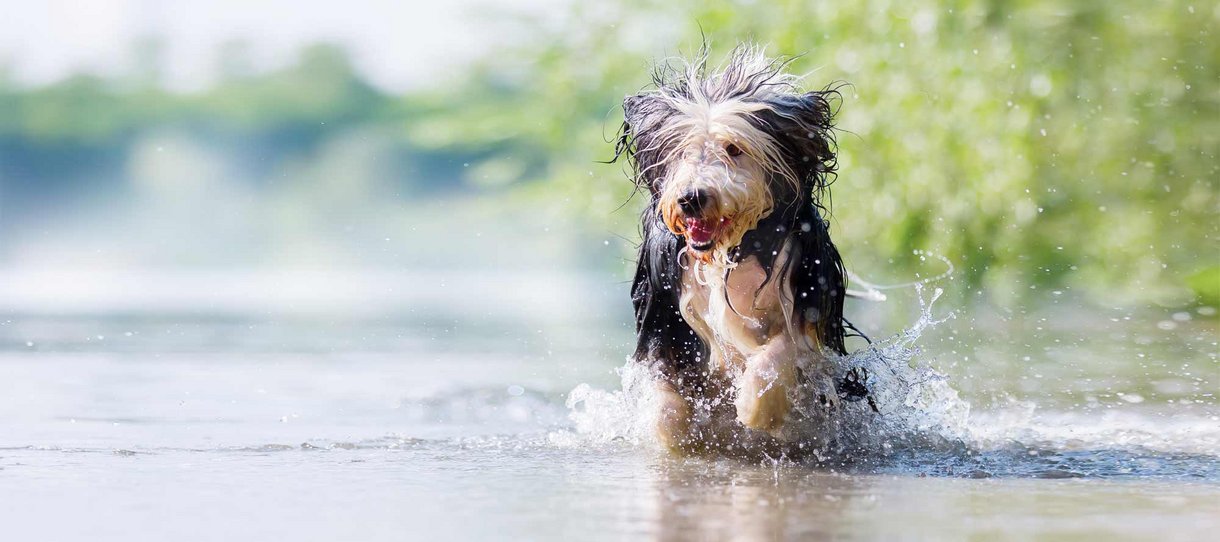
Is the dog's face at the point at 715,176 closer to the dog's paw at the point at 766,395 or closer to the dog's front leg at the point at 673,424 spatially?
the dog's paw at the point at 766,395

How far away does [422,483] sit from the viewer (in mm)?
4031

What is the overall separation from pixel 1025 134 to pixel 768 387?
6.41 meters

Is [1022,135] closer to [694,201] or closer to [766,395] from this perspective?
[766,395]

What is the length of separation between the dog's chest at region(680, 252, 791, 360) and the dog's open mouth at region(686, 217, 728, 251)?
17 centimetres

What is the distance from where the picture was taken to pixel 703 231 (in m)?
4.46

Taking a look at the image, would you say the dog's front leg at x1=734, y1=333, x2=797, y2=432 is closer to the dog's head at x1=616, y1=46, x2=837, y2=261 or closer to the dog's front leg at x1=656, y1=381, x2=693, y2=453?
the dog's front leg at x1=656, y1=381, x2=693, y2=453

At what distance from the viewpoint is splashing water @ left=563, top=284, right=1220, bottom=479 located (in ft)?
14.8

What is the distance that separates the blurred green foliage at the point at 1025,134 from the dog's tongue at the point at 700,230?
496 cm

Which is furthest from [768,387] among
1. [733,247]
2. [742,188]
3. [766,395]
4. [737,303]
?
[742,188]

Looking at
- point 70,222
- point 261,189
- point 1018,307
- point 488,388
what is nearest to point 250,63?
point 261,189

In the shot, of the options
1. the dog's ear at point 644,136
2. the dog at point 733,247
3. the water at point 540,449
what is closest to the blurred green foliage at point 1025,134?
the water at point 540,449

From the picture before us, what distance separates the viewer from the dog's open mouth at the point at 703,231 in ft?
14.6

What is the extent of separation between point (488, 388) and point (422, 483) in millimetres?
2844

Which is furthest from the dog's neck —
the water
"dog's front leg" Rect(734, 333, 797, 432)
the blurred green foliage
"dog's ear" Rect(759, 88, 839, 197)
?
the blurred green foliage
